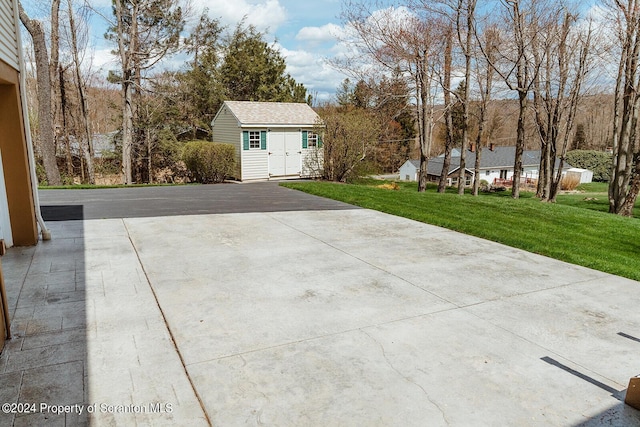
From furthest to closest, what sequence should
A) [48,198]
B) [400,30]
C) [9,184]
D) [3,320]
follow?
[400,30] < [48,198] < [9,184] < [3,320]

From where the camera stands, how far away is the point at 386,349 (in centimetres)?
283

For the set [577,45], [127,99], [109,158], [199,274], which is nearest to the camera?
[199,274]

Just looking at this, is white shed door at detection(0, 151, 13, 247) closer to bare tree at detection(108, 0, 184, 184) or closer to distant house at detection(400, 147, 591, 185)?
bare tree at detection(108, 0, 184, 184)

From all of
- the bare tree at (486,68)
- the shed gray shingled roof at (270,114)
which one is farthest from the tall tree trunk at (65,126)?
the bare tree at (486,68)

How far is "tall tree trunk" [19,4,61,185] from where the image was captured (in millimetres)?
15125

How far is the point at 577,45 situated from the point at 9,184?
18.3 metres

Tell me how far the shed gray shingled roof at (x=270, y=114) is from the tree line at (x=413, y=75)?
6.29 feet

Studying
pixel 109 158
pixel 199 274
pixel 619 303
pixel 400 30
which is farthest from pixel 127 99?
pixel 619 303

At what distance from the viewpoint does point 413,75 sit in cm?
1553

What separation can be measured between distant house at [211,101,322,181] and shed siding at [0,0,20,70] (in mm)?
11974

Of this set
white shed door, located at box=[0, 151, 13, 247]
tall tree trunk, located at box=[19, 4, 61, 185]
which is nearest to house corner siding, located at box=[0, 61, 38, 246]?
white shed door, located at box=[0, 151, 13, 247]

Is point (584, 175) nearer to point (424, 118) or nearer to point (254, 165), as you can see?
point (424, 118)

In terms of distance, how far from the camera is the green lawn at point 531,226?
17.6ft

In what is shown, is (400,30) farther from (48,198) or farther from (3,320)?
(3,320)
